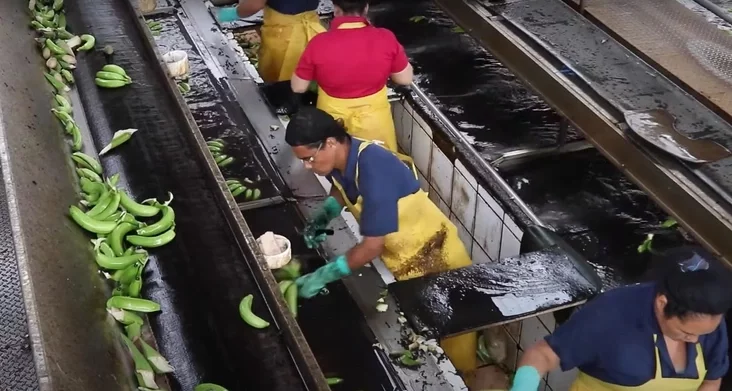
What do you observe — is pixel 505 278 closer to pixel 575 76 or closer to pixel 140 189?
pixel 575 76

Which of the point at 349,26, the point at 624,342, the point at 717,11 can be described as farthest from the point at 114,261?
the point at 717,11

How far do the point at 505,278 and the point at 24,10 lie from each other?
4.02 m

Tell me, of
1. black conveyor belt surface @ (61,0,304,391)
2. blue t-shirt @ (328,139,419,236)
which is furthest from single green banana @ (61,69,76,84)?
blue t-shirt @ (328,139,419,236)

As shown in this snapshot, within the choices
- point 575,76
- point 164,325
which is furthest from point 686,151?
point 164,325

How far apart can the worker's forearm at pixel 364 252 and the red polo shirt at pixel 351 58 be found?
1499mm

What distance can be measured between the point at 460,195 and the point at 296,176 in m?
1.20

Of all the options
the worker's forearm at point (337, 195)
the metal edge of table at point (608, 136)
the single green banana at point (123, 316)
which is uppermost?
the metal edge of table at point (608, 136)

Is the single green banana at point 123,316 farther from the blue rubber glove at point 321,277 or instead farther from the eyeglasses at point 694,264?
the eyeglasses at point 694,264

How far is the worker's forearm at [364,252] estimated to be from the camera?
3600mm

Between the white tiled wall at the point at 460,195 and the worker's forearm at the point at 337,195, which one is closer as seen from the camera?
the worker's forearm at the point at 337,195

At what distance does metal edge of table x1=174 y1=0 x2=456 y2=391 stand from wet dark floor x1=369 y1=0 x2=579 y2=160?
132 centimetres

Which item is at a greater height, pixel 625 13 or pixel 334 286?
pixel 625 13

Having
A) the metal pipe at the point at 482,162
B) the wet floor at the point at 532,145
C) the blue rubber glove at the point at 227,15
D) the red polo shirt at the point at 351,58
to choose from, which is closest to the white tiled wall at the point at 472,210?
the metal pipe at the point at 482,162

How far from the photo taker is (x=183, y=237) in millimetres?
3670
